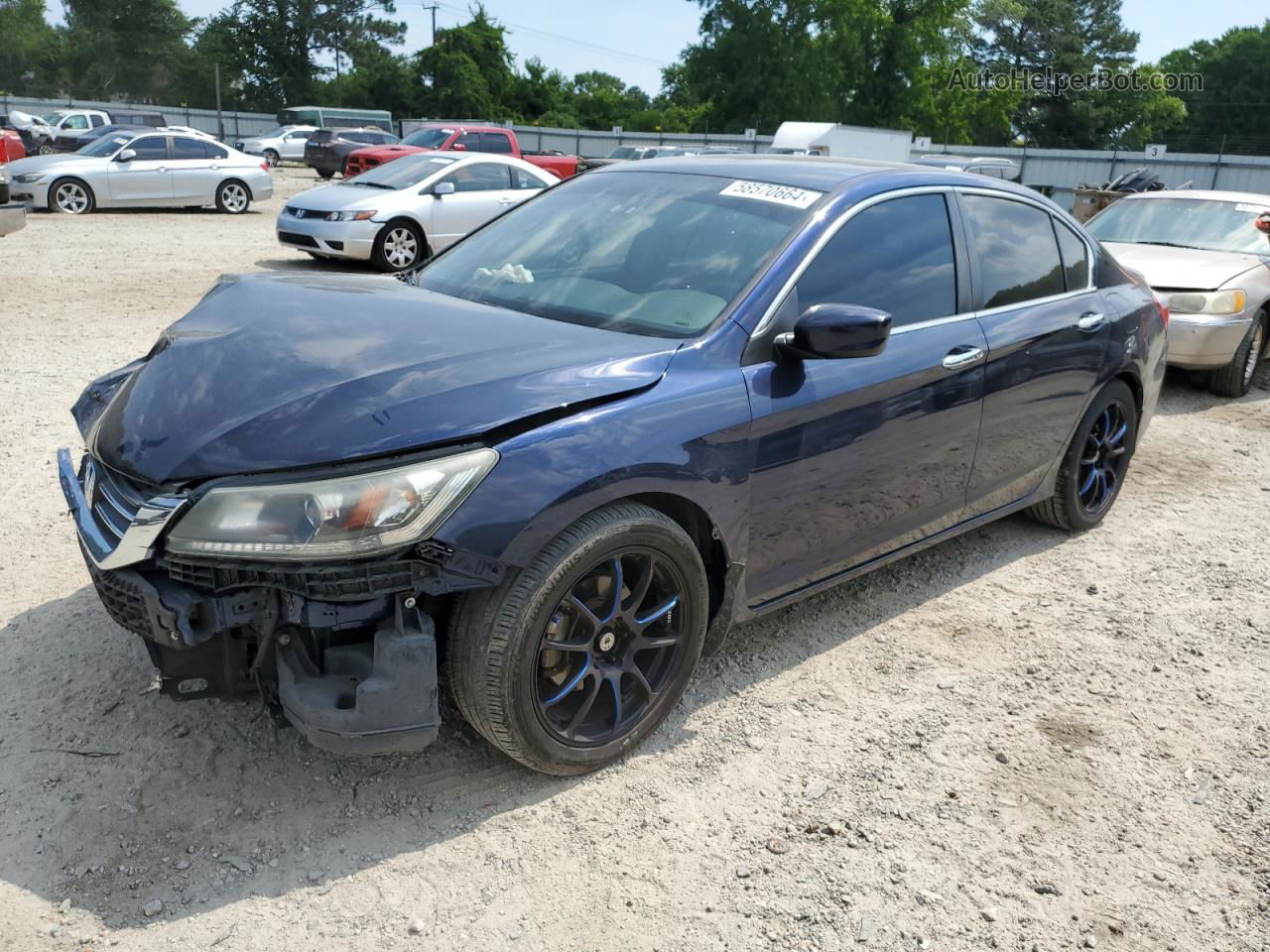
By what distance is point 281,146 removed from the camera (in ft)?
127

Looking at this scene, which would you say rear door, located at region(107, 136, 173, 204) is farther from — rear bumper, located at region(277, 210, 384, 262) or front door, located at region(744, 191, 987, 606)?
front door, located at region(744, 191, 987, 606)

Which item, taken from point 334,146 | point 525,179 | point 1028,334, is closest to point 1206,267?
point 1028,334

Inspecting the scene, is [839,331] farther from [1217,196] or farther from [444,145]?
[444,145]

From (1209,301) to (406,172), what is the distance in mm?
9226

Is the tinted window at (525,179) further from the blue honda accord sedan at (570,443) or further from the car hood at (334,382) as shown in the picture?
the car hood at (334,382)

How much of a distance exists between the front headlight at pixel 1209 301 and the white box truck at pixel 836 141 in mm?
19779

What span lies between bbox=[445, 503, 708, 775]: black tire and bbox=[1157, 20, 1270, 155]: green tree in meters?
79.2

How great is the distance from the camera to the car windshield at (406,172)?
516 inches

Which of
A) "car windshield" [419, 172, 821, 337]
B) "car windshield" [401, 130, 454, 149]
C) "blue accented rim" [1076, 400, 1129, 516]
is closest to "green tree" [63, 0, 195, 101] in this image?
"car windshield" [401, 130, 454, 149]

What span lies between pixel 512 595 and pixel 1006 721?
73.5 inches

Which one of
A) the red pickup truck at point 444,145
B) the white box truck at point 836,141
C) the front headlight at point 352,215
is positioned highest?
the white box truck at point 836,141

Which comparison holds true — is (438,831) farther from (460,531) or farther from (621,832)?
(460,531)

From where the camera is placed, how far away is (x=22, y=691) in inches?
134

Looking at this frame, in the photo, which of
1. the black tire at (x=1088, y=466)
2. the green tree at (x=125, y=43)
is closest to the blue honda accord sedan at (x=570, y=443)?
the black tire at (x=1088, y=466)
